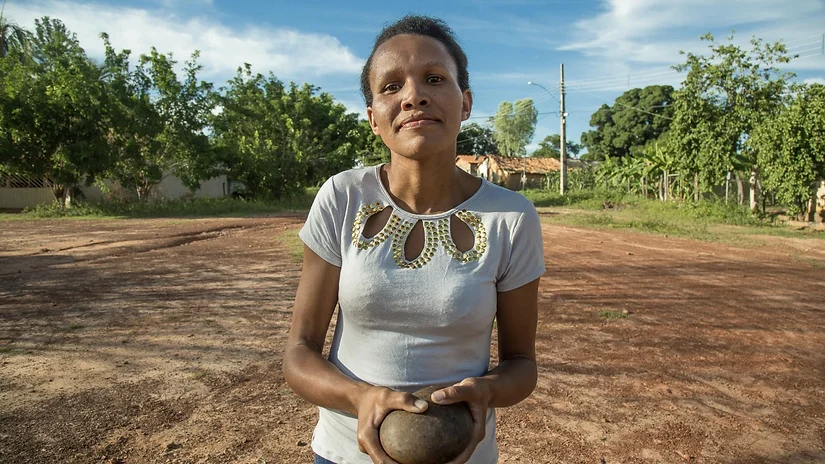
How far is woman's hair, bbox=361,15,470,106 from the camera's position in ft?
4.59

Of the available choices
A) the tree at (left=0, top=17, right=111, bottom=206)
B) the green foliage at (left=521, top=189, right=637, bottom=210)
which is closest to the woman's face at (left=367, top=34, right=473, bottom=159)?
the tree at (left=0, top=17, right=111, bottom=206)

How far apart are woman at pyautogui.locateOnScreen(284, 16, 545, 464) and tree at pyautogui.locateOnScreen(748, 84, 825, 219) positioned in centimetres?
1723

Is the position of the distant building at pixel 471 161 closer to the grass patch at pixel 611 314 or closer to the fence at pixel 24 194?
the fence at pixel 24 194

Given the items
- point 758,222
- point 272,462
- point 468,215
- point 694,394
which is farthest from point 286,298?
point 758,222

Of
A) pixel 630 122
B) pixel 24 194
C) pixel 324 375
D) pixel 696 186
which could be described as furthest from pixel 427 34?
pixel 630 122

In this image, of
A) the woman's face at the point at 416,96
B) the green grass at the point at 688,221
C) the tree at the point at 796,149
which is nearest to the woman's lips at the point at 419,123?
the woman's face at the point at 416,96

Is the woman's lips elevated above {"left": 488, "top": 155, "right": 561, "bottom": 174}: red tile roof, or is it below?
below

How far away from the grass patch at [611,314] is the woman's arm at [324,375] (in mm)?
5211

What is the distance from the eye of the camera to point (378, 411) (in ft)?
3.68

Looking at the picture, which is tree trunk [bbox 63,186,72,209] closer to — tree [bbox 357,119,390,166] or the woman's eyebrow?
tree [bbox 357,119,390,166]

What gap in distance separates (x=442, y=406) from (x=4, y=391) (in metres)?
3.94

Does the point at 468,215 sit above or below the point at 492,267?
above

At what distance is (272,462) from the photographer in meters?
2.98

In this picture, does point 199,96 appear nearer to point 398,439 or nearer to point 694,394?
point 694,394
